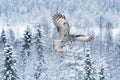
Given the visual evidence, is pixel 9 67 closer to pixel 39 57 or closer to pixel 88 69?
pixel 88 69

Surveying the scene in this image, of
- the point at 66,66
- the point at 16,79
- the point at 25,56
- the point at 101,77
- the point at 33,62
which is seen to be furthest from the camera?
the point at 66,66

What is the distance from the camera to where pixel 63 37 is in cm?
2020

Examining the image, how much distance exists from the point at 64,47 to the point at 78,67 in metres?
74.8

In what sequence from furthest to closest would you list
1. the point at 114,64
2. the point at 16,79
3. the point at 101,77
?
the point at 114,64
the point at 101,77
the point at 16,79

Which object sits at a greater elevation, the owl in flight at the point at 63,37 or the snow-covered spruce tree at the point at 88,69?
the owl in flight at the point at 63,37

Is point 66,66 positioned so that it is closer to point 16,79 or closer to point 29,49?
point 29,49

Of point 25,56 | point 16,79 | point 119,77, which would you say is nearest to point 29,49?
point 25,56

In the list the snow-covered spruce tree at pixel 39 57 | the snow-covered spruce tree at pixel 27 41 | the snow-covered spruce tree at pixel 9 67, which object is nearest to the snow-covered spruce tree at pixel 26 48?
the snow-covered spruce tree at pixel 27 41

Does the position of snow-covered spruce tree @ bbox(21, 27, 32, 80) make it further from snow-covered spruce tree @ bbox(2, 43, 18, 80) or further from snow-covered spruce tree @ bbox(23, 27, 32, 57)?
snow-covered spruce tree @ bbox(2, 43, 18, 80)

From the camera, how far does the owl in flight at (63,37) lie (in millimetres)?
20156

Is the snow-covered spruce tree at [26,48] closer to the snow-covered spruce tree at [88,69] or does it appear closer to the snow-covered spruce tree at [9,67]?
the snow-covered spruce tree at [9,67]

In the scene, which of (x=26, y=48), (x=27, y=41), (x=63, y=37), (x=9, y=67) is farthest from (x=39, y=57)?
(x=63, y=37)

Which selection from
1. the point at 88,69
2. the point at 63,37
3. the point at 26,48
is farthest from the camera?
the point at 26,48

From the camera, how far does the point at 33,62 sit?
245 feet
